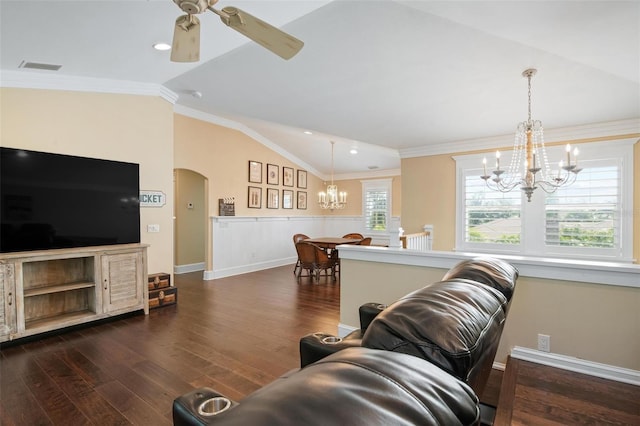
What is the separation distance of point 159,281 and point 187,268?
9.25 ft

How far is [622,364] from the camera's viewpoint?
201 cm

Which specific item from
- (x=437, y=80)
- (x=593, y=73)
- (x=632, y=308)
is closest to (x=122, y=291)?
(x=437, y=80)

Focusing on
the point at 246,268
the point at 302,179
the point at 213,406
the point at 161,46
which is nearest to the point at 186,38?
the point at 161,46

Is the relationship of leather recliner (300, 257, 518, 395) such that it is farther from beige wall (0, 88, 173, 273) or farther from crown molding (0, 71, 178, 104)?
crown molding (0, 71, 178, 104)

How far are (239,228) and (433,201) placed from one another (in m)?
4.07

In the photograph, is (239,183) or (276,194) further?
(276,194)

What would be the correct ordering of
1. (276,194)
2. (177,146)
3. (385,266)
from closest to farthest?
(385,266)
(177,146)
(276,194)

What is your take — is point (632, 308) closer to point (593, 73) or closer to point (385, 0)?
point (593, 73)

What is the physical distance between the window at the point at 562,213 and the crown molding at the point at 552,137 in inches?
5.7

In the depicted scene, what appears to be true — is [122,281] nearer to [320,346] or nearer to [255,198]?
[320,346]

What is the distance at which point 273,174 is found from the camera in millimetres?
7988

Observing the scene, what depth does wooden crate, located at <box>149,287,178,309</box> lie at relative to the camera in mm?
4336

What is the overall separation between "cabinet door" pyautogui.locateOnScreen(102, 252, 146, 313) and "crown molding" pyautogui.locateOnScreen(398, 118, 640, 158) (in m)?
4.93

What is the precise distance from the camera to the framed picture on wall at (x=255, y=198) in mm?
7285
